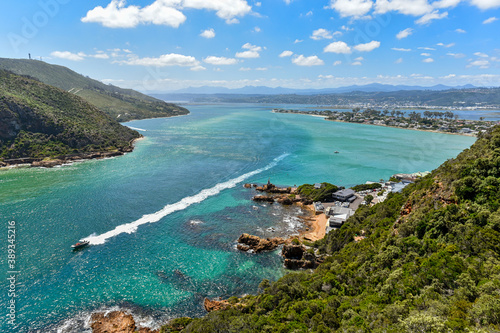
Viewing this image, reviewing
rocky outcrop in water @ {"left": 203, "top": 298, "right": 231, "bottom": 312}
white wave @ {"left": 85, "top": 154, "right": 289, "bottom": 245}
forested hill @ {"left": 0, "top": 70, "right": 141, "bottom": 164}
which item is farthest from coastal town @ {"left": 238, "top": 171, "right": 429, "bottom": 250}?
forested hill @ {"left": 0, "top": 70, "right": 141, "bottom": 164}

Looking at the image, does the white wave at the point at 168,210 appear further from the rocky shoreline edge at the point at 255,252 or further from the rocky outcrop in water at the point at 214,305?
the rocky outcrop in water at the point at 214,305

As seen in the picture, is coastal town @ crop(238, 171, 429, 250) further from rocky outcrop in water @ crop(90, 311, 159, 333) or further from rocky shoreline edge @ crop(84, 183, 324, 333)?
rocky outcrop in water @ crop(90, 311, 159, 333)

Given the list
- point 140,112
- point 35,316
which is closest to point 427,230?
point 35,316

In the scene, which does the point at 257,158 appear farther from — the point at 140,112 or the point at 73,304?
the point at 140,112

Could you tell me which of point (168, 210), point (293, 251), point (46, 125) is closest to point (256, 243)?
point (293, 251)

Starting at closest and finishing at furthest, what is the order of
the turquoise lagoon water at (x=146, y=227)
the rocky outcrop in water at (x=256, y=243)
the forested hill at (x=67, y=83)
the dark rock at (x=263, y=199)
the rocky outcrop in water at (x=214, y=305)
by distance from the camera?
the rocky outcrop in water at (x=214, y=305), the turquoise lagoon water at (x=146, y=227), the rocky outcrop in water at (x=256, y=243), the dark rock at (x=263, y=199), the forested hill at (x=67, y=83)

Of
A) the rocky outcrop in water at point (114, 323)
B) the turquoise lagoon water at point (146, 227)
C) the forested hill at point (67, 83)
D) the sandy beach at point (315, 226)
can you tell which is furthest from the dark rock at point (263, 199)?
the forested hill at point (67, 83)
